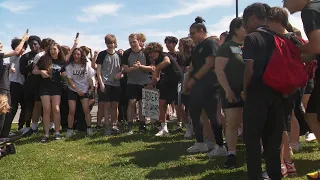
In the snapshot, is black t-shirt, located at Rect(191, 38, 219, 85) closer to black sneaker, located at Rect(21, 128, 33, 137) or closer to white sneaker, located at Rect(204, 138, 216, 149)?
white sneaker, located at Rect(204, 138, 216, 149)

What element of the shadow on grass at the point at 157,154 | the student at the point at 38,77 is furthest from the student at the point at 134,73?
the shadow on grass at the point at 157,154

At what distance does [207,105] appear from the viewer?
552cm

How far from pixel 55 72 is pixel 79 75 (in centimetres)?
49

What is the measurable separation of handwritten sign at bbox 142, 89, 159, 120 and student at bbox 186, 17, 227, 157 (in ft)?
6.89

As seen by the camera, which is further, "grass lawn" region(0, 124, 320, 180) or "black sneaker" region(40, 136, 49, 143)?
"black sneaker" region(40, 136, 49, 143)

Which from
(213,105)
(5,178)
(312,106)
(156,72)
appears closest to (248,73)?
(312,106)

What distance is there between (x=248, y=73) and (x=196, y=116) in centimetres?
212

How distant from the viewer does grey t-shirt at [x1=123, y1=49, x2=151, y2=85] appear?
26.8 ft

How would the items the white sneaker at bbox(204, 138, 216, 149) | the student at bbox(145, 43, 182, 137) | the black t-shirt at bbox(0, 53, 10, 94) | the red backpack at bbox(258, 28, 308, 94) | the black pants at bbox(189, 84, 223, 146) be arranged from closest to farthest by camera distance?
1. the red backpack at bbox(258, 28, 308, 94)
2. the black pants at bbox(189, 84, 223, 146)
3. the white sneaker at bbox(204, 138, 216, 149)
4. the black t-shirt at bbox(0, 53, 10, 94)
5. the student at bbox(145, 43, 182, 137)

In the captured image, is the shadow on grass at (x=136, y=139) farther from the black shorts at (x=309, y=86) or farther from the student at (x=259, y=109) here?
the student at (x=259, y=109)

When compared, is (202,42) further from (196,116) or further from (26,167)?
(26,167)

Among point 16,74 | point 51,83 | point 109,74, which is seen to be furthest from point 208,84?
point 16,74

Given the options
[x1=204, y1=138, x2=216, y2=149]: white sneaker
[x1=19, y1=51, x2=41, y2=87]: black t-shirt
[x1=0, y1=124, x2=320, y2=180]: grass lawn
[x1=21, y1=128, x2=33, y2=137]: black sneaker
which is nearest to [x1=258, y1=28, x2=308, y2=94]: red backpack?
[x1=0, y1=124, x2=320, y2=180]: grass lawn

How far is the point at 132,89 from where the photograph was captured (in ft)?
26.9
